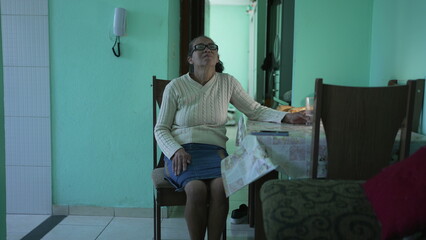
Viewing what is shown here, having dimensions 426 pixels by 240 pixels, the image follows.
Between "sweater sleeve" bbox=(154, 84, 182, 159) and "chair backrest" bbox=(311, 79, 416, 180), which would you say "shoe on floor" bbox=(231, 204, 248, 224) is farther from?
"chair backrest" bbox=(311, 79, 416, 180)

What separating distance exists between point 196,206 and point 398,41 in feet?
4.34

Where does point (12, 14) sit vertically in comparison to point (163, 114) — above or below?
above

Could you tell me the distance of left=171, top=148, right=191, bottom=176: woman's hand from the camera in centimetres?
163

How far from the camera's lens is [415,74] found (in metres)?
1.67

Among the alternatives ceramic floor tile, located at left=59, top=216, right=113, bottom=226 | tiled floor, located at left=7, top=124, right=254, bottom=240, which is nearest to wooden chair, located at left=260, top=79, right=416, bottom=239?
tiled floor, located at left=7, top=124, right=254, bottom=240

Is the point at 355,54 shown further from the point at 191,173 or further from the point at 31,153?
the point at 31,153

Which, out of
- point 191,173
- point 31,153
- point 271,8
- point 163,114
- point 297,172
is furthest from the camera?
point 271,8

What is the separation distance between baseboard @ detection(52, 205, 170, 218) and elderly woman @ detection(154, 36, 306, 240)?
78 cm

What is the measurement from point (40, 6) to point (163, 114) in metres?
1.20

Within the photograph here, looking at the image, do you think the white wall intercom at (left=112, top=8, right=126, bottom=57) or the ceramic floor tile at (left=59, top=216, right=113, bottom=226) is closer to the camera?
the white wall intercom at (left=112, top=8, right=126, bottom=57)

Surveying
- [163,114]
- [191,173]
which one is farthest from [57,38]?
[191,173]

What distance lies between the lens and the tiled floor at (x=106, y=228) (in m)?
2.13

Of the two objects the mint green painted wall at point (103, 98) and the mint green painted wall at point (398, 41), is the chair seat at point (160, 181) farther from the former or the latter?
the mint green painted wall at point (398, 41)

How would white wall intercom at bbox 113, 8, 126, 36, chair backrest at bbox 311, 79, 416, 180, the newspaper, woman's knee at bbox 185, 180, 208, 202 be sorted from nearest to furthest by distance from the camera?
chair backrest at bbox 311, 79, 416, 180
the newspaper
woman's knee at bbox 185, 180, 208, 202
white wall intercom at bbox 113, 8, 126, 36
